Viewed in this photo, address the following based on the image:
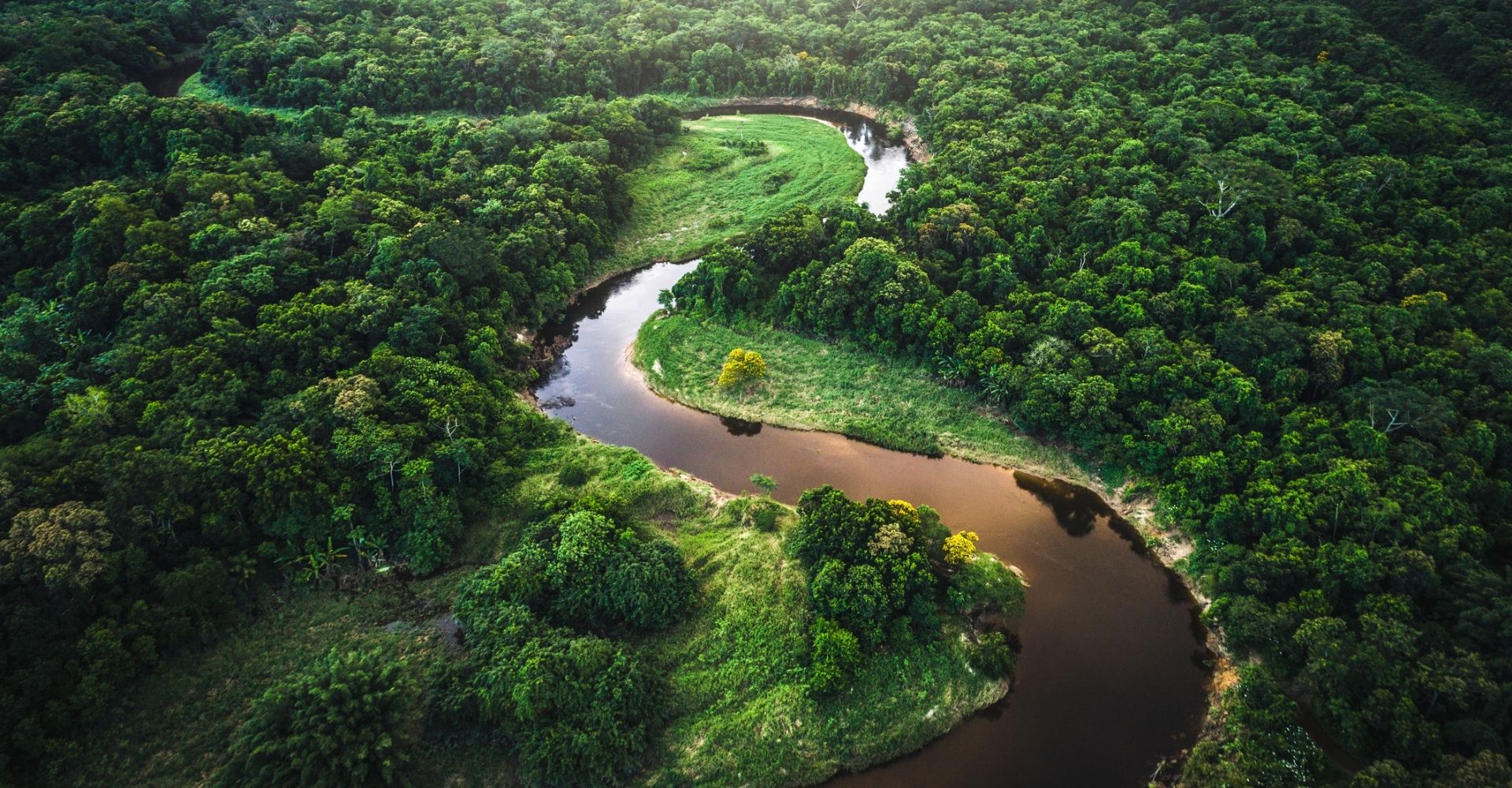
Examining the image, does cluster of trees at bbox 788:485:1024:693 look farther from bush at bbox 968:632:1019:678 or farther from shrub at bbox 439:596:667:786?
shrub at bbox 439:596:667:786

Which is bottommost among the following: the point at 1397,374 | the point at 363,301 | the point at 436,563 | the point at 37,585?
the point at 436,563

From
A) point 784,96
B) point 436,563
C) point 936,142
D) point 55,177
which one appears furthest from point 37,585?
point 784,96

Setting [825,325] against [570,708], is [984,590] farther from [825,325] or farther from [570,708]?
[825,325]

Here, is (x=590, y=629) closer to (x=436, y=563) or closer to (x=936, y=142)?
(x=436, y=563)

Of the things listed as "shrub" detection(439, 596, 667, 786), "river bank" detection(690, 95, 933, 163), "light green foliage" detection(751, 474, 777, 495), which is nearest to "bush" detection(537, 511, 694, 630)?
"shrub" detection(439, 596, 667, 786)

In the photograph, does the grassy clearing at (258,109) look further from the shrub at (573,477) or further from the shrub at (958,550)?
the shrub at (958,550)

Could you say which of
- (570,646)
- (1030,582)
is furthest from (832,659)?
(1030,582)

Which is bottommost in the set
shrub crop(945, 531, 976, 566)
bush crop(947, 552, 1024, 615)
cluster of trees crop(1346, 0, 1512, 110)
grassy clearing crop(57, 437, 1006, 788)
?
grassy clearing crop(57, 437, 1006, 788)
